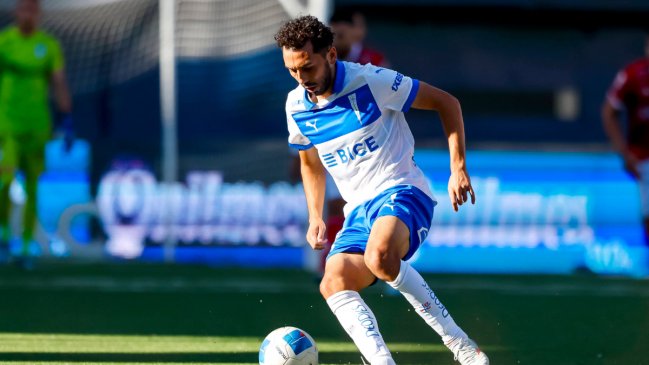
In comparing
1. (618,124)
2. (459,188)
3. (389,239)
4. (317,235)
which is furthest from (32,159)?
(459,188)

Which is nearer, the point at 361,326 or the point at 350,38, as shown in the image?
the point at 361,326

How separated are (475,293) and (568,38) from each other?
4522mm

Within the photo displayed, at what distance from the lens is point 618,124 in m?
9.88

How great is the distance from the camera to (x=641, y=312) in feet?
25.2

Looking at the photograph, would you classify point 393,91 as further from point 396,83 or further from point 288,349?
point 288,349

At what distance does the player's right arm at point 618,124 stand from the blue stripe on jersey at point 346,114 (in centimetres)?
502

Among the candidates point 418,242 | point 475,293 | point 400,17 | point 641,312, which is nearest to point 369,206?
point 418,242

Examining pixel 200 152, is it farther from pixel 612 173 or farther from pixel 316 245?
pixel 316 245

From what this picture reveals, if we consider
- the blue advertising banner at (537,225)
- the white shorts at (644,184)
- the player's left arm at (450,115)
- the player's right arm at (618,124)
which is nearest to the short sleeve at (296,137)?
the player's left arm at (450,115)

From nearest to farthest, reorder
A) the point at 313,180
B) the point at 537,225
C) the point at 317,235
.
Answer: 1. the point at 317,235
2. the point at 313,180
3. the point at 537,225

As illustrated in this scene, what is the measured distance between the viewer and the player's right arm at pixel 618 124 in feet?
31.8

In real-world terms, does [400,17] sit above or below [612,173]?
above

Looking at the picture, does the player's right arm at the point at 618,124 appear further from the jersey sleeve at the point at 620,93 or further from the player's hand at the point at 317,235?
the player's hand at the point at 317,235

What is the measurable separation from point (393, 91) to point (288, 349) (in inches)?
42.2
